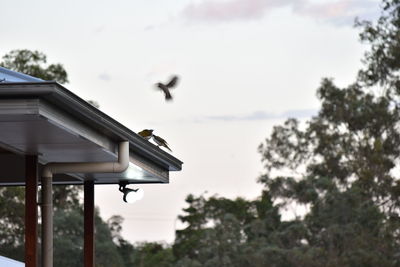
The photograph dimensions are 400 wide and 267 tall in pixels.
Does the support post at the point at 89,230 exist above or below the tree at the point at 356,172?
below

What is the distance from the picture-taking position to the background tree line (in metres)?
38.8

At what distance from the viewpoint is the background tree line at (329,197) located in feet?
127

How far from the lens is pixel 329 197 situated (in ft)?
133

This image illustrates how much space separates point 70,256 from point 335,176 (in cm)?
914

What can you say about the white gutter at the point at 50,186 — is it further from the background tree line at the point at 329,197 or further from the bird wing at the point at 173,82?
the background tree line at the point at 329,197

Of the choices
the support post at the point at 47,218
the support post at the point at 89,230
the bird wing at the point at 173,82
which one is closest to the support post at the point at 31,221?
the support post at the point at 47,218

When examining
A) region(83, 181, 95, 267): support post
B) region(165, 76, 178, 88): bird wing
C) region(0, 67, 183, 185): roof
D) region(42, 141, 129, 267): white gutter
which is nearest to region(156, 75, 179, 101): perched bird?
region(165, 76, 178, 88): bird wing

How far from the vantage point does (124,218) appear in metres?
44.7

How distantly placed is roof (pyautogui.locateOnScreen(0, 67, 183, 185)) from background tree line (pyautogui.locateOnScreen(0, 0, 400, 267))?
2634cm

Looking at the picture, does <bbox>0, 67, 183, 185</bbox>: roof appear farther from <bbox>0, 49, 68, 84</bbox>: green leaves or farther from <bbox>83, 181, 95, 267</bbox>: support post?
<bbox>0, 49, 68, 84</bbox>: green leaves

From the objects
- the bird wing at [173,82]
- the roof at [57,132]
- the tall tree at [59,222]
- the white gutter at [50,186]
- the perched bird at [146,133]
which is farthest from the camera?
the tall tree at [59,222]

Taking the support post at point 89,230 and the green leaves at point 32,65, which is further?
the green leaves at point 32,65

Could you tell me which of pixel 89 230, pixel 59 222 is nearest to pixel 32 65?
pixel 59 222

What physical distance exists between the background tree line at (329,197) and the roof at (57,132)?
2634 centimetres
